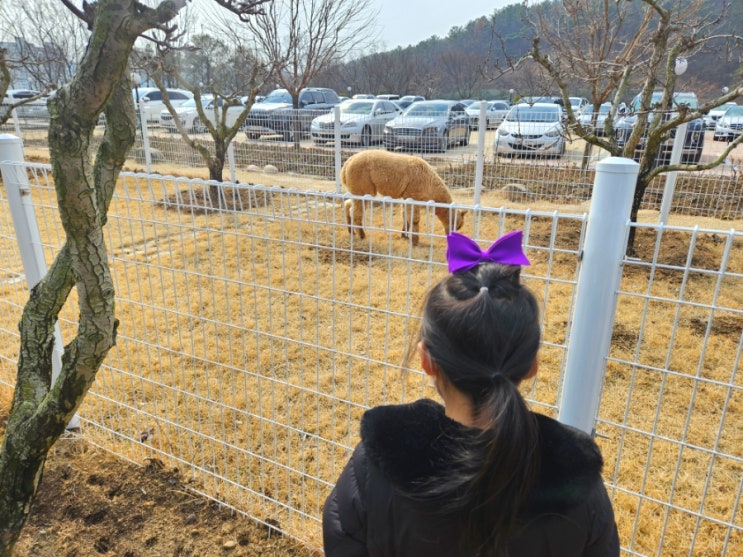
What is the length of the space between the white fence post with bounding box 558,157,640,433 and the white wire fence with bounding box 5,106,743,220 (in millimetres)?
5939

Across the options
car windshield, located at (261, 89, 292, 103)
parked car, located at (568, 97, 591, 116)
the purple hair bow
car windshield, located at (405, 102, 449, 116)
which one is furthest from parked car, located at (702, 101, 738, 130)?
car windshield, located at (261, 89, 292, 103)

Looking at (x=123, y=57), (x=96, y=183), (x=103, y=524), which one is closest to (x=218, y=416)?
(x=103, y=524)

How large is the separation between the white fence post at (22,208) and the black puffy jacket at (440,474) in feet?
6.79

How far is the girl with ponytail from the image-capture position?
91cm

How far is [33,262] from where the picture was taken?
2.71 meters

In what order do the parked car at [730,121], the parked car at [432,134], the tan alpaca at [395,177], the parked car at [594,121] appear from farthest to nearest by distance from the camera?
the parked car at [730,121], the parked car at [432,134], the tan alpaca at [395,177], the parked car at [594,121]

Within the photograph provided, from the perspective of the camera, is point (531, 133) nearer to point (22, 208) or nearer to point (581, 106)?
point (581, 106)

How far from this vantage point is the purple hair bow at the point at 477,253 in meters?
1.00

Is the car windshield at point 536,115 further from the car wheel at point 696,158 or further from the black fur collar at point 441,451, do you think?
the black fur collar at point 441,451

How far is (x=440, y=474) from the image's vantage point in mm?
942

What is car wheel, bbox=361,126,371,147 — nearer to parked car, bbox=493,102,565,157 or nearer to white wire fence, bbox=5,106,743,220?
white wire fence, bbox=5,106,743,220

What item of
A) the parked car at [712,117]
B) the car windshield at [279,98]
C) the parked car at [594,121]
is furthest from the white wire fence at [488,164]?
the car windshield at [279,98]

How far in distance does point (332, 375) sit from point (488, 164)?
7639 mm

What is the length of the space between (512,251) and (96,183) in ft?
3.69
